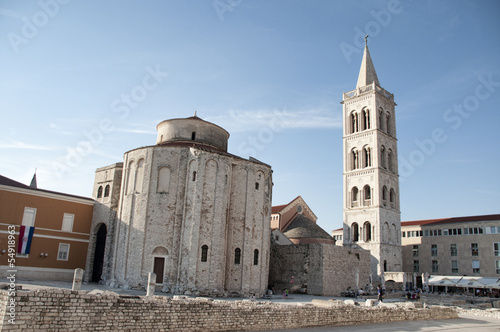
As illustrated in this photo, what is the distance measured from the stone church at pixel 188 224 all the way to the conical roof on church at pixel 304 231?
1270 centimetres

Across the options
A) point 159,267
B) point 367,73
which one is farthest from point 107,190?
point 367,73

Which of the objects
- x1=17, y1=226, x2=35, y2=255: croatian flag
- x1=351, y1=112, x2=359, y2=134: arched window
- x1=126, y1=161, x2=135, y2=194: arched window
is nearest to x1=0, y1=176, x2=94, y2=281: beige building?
x1=17, y1=226, x2=35, y2=255: croatian flag

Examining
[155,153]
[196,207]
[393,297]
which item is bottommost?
[393,297]

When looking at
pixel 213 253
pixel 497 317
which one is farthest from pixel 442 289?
pixel 213 253

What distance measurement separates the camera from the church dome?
3170cm

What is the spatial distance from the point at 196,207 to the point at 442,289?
3376 centimetres

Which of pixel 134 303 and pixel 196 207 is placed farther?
pixel 196 207

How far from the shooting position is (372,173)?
4944 cm

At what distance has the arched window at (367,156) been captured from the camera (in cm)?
5081

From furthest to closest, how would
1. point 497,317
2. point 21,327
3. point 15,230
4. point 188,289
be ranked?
point 15,230
point 188,289
point 497,317
point 21,327

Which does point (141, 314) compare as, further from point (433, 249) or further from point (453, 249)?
point (433, 249)

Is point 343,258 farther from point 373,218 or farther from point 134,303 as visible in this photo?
point 134,303

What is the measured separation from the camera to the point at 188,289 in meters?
24.9

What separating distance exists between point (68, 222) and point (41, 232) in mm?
2333
